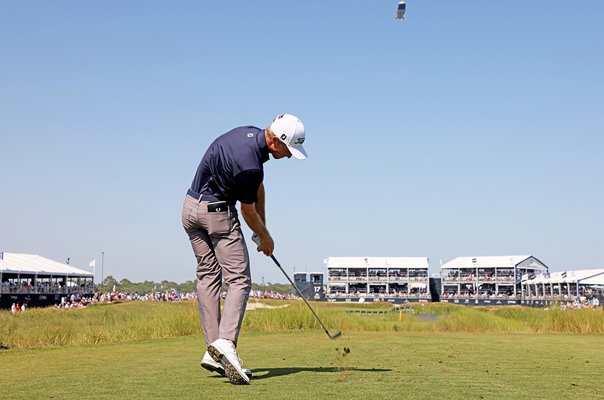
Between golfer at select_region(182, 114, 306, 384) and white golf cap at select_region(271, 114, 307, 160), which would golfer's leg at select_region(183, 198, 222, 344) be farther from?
white golf cap at select_region(271, 114, 307, 160)

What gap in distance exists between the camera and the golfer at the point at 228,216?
4.46 m

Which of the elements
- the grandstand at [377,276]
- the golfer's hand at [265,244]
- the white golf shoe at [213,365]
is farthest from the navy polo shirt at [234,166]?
the grandstand at [377,276]

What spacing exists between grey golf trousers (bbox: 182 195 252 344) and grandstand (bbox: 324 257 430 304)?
287 ft

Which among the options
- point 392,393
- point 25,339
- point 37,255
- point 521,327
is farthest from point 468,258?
point 392,393

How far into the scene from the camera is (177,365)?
555 cm

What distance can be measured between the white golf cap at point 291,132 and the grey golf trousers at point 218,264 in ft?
2.10

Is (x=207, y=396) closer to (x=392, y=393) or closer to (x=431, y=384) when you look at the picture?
(x=392, y=393)

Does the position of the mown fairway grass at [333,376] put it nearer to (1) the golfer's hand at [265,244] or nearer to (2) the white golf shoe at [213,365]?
(2) the white golf shoe at [213,365]

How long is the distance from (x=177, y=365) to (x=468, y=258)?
92785 millimetres

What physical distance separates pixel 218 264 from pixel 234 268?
0.26m

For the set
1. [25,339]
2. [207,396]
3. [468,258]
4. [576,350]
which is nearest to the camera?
[207,396]

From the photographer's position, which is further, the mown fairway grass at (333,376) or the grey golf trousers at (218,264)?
the grey golf trousers at (218,264)

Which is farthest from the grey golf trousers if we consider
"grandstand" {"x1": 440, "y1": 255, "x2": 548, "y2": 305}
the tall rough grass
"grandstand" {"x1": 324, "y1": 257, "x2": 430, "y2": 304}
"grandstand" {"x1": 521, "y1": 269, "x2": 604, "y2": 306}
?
"grandstand" {"x1": 324, "y1": 257, "x2": 430, "y2": 304}

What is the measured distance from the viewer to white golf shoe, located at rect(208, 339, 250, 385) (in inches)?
166
